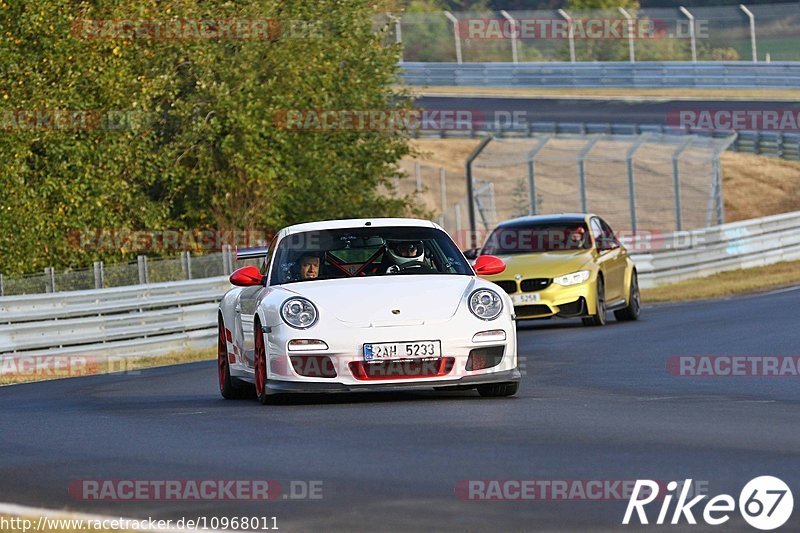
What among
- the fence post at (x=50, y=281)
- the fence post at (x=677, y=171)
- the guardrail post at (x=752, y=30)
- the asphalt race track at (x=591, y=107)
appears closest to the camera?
the fence post at (x=50, y=281)

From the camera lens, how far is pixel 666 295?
3084 cm

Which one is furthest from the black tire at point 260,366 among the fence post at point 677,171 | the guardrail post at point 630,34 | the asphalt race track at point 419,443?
the guardrail post at point 630,34

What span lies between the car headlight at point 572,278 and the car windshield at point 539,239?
1.07m

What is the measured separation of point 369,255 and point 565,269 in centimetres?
894

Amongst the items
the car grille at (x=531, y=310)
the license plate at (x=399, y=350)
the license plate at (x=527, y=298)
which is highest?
the license plate at (x=399, y=350)

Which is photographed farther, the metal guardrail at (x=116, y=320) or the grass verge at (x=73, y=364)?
the metal guardrail at (x=116, y=320)

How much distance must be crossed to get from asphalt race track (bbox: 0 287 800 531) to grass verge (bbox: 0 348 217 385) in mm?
4751

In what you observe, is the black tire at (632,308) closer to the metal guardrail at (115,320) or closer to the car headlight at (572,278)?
the car headlight at (572,278)

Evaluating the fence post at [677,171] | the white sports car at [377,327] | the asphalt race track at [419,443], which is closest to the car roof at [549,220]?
the asphalt race track at [419,443]

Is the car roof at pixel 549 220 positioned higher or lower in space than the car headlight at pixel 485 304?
lower

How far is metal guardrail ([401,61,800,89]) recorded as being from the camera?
5128 cm

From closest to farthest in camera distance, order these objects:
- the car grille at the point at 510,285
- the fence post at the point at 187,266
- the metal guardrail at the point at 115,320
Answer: the metal guardrail at the point at 115,320, the car grille at the point at 510,285, the fence post at the point at 187,266

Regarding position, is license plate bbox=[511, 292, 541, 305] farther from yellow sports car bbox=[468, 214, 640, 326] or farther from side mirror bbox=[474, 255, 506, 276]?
side mirror bbox=[474, 255, 506, 276]

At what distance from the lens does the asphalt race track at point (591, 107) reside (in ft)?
167
